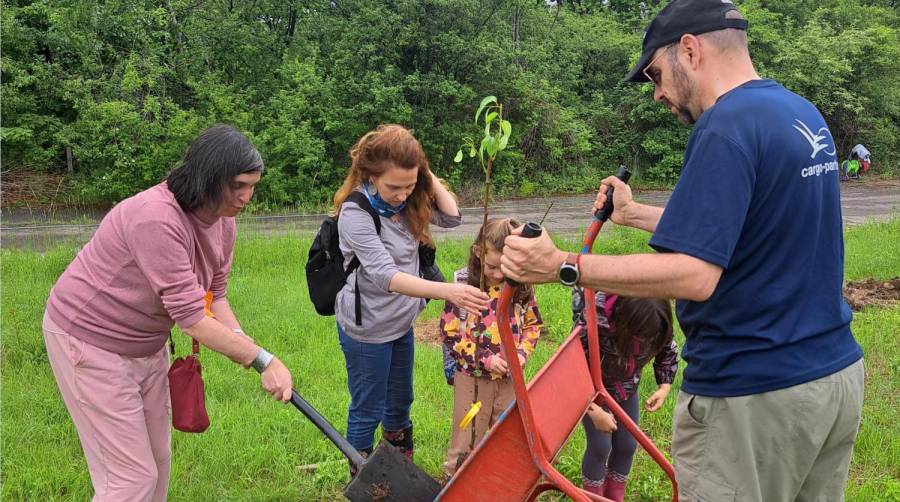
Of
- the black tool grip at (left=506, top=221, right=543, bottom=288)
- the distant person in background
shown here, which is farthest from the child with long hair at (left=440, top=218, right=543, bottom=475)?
the distant person in background

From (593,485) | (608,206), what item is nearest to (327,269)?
(608,206)

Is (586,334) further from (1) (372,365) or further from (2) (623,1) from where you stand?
(2) (623,1)

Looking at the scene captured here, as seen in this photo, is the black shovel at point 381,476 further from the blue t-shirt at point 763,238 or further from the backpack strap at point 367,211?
the blue t-shirt at point 763,238

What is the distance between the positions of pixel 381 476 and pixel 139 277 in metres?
1.15

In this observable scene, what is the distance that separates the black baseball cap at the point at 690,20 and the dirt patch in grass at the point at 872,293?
6282 millimetres

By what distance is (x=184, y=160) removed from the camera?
2520 mm

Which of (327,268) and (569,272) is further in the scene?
(327,268)

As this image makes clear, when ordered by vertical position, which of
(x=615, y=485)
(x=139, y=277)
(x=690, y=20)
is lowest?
(x=615, y=485)

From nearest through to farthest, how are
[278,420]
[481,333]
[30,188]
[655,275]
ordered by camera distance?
1. [655,275]
2. [481,333]
3. [278,420]
4. [30,188]

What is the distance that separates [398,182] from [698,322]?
1.53 meters

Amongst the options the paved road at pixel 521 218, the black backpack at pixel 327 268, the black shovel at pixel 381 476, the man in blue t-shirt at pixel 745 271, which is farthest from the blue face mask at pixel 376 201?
the paved road at pixel 521 218

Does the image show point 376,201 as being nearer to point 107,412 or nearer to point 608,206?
point 608,206

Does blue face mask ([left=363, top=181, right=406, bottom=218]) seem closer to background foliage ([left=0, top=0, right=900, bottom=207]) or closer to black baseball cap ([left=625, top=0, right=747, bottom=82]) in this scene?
black baseball cap ([left=625, top=0, right=747, bottom=82])

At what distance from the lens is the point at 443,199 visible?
342 cm
